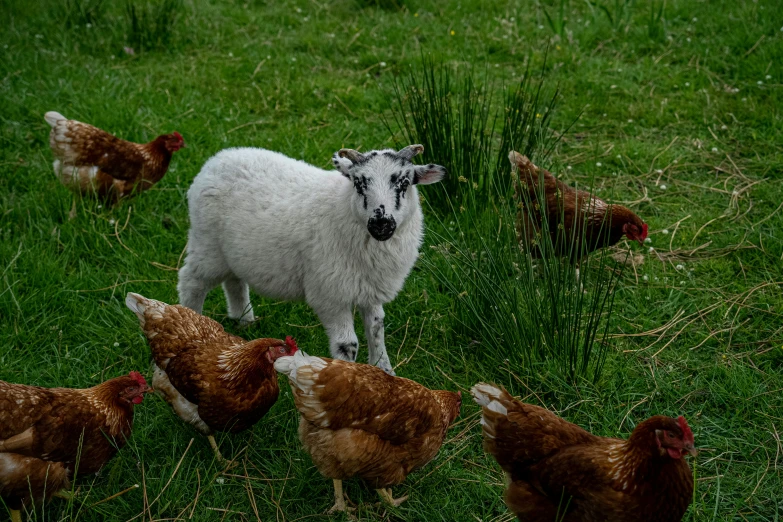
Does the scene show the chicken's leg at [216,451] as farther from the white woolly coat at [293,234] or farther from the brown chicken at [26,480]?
the white woolly coat at [293,234]

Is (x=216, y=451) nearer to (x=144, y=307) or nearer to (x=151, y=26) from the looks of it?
(x=144, y=307)

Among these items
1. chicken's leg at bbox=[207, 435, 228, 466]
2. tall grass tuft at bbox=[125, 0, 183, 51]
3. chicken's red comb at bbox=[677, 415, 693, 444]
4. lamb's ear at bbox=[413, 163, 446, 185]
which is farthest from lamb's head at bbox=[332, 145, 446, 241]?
tall grass tuft at bbox=[125, 0, 183, 51]

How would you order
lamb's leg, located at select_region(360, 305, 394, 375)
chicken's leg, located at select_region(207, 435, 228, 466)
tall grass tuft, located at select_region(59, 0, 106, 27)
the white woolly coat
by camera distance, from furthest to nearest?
tall grass tuft, located at select_region(59, 0, 106, 27)
lamb's leg, located at select_region(360, 305, 394, 375)
the white woolly coat
chicken's leg, located at select_region(207, 435, 228, 466)

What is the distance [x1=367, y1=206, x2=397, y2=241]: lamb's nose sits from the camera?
4145 millimetres

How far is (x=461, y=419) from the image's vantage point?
4.41m

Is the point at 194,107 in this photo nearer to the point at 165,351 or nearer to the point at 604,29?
the point at 165,351

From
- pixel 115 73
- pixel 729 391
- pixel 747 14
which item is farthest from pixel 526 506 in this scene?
pixel 747 14

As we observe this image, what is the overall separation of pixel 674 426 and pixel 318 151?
172 inches

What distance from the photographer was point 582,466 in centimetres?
340

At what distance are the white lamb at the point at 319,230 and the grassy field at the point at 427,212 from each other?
0.49m

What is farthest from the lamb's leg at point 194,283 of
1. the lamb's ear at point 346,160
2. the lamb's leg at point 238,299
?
the lamb's ear at point 346,160

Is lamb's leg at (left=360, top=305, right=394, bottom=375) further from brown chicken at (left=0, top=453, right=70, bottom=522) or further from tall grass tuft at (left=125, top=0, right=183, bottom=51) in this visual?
tall grass tuft at (left=125, top=0, right=183, bottom=51)

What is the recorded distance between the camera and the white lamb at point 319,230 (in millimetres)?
4305

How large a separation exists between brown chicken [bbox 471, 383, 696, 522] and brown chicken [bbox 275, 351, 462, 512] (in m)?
0.35
